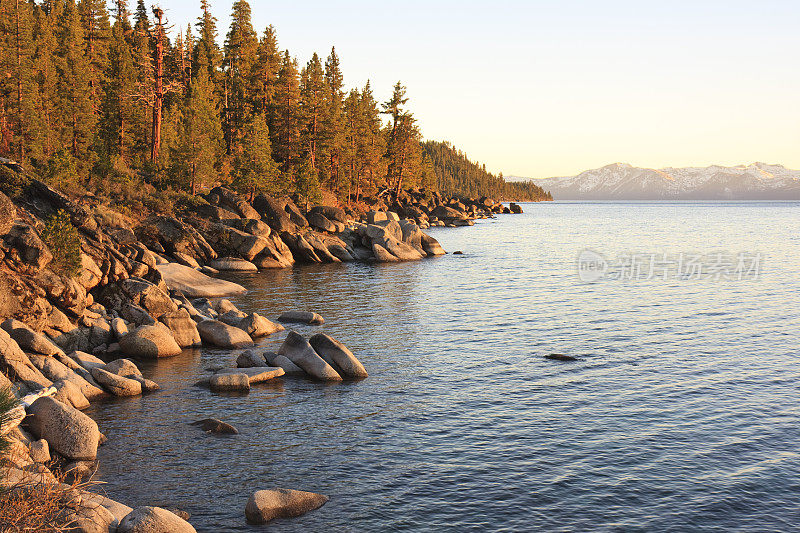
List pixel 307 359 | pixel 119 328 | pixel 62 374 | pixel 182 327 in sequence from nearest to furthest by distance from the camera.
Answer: pixel 62 374, pixel 307 359, pixel 119 328, pixel 182 327

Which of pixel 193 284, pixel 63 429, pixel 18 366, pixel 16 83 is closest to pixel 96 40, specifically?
pixel 16 83

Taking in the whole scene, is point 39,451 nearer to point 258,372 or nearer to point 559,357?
point 258,372

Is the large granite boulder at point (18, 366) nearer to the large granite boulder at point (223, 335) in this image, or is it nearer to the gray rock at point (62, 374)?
the gray rock at point (62, 374)

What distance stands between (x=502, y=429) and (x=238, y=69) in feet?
300

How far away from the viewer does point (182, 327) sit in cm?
2808

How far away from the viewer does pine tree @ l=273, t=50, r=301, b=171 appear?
8494 centimetres

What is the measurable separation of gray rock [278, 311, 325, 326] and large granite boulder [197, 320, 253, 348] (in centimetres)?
472

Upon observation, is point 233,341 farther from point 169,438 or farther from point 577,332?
point 577,332

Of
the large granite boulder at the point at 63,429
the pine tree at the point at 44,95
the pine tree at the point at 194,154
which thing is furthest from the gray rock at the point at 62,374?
the pine tree at the point at 194,154

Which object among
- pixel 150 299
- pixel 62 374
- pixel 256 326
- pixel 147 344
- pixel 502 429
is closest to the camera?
pixel 502 429

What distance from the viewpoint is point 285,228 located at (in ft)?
206

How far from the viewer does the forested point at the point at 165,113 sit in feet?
184

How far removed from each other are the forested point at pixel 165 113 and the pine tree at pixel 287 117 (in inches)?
7.0

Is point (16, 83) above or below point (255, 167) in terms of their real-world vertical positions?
above
